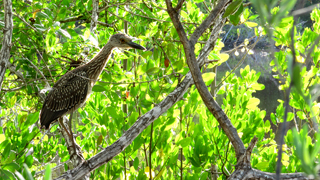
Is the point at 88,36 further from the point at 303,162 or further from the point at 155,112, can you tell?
the point at 303,162

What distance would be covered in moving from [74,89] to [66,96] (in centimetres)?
9

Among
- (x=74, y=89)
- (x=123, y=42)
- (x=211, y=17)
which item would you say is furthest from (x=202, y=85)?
(x=74, y=89)

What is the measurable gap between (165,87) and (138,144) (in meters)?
0.39

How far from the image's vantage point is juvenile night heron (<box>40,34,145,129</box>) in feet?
6.34

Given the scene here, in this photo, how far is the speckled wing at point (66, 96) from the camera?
194 cm

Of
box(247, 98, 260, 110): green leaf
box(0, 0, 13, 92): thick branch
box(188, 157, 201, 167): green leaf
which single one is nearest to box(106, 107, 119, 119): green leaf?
box(188, 157, 201, 167): green leaf

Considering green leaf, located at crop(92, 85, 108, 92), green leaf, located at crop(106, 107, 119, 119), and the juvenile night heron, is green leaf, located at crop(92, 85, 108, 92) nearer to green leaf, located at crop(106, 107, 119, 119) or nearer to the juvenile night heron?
green leaf, located at crop(106, 107, 119, 119)

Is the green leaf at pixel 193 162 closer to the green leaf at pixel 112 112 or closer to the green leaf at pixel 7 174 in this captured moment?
the green leaf at pixel 112 112

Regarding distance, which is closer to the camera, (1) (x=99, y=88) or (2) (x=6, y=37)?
(2) (x=6, y=37)

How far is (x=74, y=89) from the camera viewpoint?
199 cm

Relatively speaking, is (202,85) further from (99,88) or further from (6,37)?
(6,37)

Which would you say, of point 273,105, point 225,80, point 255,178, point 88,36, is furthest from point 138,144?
point 273,105

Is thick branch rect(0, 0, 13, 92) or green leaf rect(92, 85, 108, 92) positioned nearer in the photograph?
thick branch rect(0, 0, 13, 92)

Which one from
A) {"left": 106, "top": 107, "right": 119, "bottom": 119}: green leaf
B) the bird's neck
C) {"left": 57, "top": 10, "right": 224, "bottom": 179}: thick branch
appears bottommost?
{"left": 57, "top": 10, "right": 224, "bottom": 179}: thick branch
